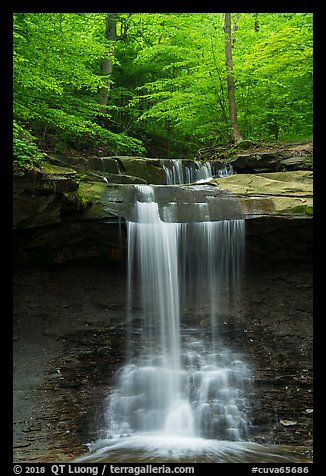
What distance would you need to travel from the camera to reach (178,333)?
793 centimetres

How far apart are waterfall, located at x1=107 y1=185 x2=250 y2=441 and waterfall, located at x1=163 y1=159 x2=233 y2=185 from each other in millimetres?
2412

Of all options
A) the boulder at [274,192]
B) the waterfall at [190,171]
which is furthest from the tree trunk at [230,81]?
the boulder at [274,192]

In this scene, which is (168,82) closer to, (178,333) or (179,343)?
(178,333)

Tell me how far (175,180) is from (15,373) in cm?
579

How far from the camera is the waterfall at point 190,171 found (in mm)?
10258

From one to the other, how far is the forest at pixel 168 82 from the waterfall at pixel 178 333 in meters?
2.59

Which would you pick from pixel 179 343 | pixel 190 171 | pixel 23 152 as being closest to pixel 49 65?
pixel 23 152

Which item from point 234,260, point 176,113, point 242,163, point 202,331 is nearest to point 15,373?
point 202,331

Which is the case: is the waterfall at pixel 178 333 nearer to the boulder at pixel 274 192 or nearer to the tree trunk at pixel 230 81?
the boulder at pixel 274 192

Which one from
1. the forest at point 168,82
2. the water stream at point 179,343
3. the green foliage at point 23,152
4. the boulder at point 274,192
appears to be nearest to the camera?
the green foliage at point 23,152

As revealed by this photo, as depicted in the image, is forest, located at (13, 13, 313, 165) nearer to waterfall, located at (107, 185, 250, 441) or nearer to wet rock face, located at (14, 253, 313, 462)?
waterfall, located at (107, 185, 250, 441)

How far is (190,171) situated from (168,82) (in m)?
3.44
